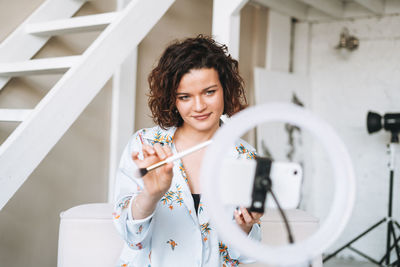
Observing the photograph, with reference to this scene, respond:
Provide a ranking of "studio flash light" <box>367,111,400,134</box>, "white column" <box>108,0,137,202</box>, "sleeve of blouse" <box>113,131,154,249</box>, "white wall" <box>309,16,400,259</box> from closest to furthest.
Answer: "sleeve of blouse" <box>113,131,154,249</box>
"white column" <box>108,0,137,202</box>
"studio flash light" <box>367,111,400,134</box>
"white wall" <box>309,16,400,259</box>

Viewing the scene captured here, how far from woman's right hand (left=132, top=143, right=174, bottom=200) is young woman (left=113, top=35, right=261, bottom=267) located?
0.63 ft

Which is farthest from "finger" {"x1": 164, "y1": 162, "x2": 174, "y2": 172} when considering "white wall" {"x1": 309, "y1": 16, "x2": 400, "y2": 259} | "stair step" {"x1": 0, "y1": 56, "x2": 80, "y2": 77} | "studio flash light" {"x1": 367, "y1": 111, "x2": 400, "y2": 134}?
"white wall" {"x1": 309, "y1": 16, "x2": 400, "y2": 259}

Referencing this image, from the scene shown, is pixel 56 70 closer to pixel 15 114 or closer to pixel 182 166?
pixel 15 114

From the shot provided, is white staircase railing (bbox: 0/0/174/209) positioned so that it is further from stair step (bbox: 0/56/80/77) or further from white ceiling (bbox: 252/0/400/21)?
white ceiling (bbox: 252/0/400/21)

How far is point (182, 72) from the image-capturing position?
1386mm

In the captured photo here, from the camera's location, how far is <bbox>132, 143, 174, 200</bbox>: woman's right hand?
90 cm

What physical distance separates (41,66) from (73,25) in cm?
31

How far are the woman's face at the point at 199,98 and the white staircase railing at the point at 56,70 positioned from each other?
507 millimetres

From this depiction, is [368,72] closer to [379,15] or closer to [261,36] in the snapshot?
[379,15]

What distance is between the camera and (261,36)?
4.11m

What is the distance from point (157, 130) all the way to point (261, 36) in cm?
278

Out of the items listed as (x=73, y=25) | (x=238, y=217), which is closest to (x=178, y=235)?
(x=238, y=217)

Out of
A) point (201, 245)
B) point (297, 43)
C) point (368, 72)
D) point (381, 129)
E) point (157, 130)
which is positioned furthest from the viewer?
point (297, 43)

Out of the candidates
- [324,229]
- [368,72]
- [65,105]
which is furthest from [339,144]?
[368,72]
